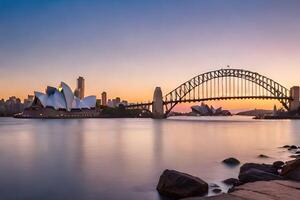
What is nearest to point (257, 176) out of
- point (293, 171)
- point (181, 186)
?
point (293, 171)

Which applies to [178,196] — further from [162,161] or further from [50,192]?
[162,161]

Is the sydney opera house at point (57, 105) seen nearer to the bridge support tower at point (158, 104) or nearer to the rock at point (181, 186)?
the bridge support tower at point (158, 104)

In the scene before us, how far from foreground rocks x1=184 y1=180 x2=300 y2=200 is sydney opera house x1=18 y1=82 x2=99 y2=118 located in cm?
13670

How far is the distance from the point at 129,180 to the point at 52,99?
5608 inches

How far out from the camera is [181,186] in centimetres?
1231

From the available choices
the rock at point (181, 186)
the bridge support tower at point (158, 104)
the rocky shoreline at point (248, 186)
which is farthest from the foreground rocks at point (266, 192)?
the bridge support tower at point (158, 104)

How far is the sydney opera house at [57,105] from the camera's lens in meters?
152

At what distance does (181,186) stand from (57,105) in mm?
147956

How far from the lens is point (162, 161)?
24531 mm

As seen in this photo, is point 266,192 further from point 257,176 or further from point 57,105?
point 57,105

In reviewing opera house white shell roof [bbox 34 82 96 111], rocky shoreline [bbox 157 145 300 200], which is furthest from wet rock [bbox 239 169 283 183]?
opera house white shell roof [bbox 34 82 96 111]

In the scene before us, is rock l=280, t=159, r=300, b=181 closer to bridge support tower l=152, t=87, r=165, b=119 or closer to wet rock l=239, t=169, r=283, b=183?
wet rock l=239, t=169, r=283, b=183

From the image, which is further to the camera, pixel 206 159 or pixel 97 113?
pixel 97 113

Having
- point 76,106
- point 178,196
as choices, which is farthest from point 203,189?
point 76,106
